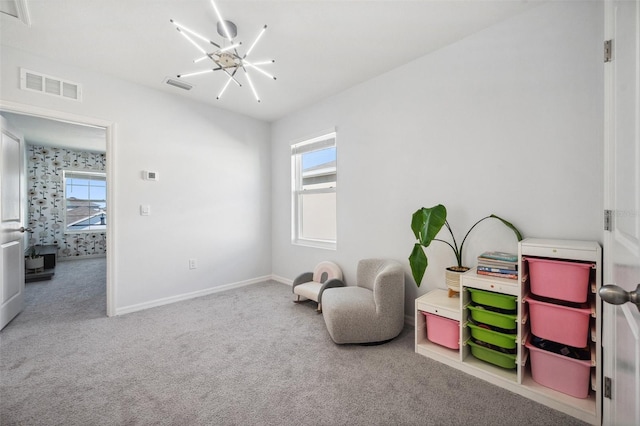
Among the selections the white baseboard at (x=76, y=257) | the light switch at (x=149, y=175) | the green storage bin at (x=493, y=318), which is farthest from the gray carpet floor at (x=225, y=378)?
the white baseboard at (x=76, y=257)

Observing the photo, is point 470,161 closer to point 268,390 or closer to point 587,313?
point 587,313

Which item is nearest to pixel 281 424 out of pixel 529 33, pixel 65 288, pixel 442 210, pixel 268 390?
pixel 268 390

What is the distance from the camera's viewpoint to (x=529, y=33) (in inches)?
76.8

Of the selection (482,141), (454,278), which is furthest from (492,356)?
(482,141)

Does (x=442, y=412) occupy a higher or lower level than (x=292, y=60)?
lower

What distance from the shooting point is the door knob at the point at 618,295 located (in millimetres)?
585

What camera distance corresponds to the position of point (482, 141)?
2.19 m

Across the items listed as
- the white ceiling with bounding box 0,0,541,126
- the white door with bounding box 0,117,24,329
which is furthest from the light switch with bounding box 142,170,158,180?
the white door with bounding box 0,117,24,329

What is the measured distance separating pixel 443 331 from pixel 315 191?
239 cm

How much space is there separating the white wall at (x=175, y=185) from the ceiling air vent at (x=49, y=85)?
5cm

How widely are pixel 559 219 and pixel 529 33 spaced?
1.40 metres

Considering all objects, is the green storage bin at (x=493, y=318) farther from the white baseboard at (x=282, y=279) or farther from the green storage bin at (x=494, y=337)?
the white baseboard at (x=282, y=279)

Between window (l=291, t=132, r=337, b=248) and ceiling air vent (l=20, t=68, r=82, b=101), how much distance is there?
2516 millimetres

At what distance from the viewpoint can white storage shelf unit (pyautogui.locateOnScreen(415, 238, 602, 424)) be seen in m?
1.45
